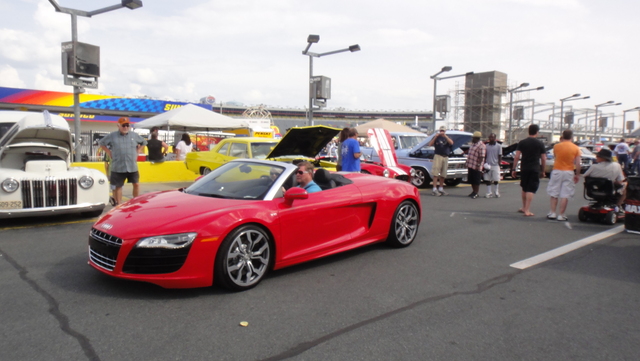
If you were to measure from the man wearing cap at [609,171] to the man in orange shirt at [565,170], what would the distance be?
1.14 feet

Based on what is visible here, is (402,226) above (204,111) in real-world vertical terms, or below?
below

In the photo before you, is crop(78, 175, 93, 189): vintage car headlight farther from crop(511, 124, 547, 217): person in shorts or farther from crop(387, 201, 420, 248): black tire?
crop(511, 124, 547, 217): person in shorts

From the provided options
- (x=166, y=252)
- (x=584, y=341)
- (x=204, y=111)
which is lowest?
(x=584, y=341)

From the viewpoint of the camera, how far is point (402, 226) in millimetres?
5895

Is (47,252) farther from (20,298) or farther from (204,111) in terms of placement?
(204,111)

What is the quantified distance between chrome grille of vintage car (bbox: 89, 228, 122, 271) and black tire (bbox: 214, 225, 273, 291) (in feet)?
2.76

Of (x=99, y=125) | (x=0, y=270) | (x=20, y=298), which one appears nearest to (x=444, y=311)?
(x=20, y=298)

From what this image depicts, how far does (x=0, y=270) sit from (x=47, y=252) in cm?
75

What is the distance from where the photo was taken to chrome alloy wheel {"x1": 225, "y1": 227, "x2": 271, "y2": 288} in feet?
13.3

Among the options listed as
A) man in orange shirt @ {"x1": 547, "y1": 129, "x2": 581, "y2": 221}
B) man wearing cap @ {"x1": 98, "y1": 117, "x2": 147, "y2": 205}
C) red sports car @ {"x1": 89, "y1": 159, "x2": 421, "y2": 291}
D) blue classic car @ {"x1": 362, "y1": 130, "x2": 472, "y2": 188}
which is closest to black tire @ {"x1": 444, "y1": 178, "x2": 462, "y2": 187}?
blue classic car @ {"x1": 362, "y1": 130, "x2": 472, "y2": 188}

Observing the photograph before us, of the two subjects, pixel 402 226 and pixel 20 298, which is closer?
pixel 20 298

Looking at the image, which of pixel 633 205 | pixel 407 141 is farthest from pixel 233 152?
pixel 633 205

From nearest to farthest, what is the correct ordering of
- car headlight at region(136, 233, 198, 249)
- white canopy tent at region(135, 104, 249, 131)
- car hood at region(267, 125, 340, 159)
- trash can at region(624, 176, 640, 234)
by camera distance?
car headlight at region(136, 233, 198, 249) → trash can at region(624, 176, 640, 234) → car hood at region(267, 125, 340, 159) → white canopy tent at region(135, 104, 249, 131)

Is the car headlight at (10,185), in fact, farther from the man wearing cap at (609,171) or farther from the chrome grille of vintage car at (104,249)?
the man wearing cap at (609,171)
